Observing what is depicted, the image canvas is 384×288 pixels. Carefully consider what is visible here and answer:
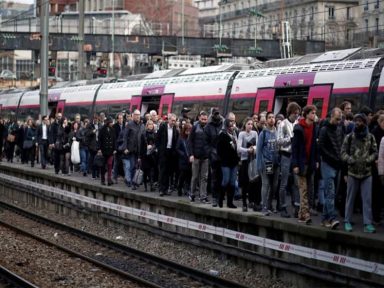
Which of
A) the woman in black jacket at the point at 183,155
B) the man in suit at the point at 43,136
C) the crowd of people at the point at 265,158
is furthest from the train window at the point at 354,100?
the man in suit at the point at 43,136

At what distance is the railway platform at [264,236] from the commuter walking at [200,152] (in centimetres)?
51

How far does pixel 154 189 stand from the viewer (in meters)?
22.1

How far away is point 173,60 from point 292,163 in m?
69.4

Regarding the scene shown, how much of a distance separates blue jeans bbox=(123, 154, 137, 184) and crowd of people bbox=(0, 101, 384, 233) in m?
0.03

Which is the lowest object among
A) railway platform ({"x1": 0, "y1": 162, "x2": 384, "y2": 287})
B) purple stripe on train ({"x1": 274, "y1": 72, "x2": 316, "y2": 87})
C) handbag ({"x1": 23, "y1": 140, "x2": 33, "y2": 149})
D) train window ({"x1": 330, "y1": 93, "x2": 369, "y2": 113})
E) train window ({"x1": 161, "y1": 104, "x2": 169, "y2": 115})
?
railway platform ({"x1": 0, "y1": 162, "x2": 384, "y2": 287})

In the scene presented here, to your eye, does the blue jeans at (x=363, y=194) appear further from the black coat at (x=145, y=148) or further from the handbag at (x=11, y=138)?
the handbag at (x=11, y=138)

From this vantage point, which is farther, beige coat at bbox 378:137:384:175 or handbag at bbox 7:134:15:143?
handbag at bbox 7:134:15:143

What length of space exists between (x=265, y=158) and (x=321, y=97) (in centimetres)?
530

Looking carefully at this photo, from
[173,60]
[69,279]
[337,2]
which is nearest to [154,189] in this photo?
[69,279]

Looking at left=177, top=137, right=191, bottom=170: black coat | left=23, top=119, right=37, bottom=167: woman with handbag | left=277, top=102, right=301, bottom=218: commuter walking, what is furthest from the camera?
left=23, top=119, right=37, bottom=167: woman with handbag

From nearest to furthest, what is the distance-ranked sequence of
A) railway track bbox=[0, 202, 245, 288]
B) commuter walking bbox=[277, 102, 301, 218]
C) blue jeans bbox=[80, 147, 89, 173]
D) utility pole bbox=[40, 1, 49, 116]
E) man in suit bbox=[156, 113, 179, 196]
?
railway track bbox=[0, 202, 245, 288], commuter walking bbox=[277, 102, 301, 218], man in suit bbox=[156, 113, 179, 196], blue jeans bbox=[80, 147, 89, 173], utility pole bbox=[40, 1, 49, 116]

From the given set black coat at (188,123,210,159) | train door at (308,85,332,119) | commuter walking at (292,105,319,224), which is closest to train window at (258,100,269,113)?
train door at (308,85,332,119)

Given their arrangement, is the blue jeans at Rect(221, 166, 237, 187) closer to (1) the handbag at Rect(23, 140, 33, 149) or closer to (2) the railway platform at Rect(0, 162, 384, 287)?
(2) the railway platform at Rect(0, 162, 384, 287)

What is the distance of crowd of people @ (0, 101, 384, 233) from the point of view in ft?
43.6
